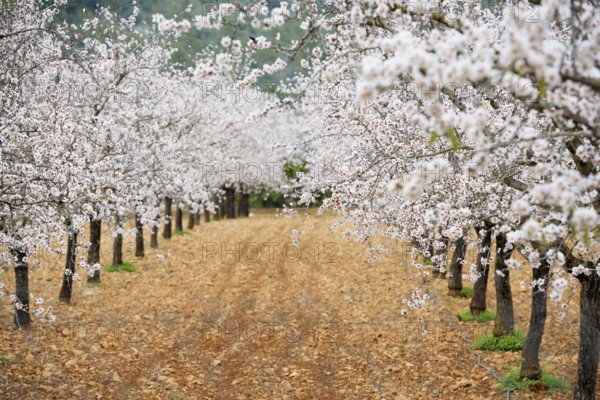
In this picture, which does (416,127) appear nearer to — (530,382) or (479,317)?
(530,382)

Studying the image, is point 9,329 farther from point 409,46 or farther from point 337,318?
point 409,46

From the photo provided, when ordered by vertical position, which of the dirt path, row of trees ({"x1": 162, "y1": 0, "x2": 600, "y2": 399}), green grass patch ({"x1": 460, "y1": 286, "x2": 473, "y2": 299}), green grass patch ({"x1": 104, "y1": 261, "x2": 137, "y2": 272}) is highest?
row of trees ({"x1": 162, "y1": 0, "x2": 600, "y2": 399})

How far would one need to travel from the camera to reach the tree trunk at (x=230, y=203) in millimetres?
48594

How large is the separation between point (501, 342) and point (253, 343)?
19.5 ft

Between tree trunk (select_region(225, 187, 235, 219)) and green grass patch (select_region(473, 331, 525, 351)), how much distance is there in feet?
126

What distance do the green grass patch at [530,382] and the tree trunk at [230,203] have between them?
40.2m

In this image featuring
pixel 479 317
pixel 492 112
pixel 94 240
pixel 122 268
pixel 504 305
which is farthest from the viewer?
pixel 122 268

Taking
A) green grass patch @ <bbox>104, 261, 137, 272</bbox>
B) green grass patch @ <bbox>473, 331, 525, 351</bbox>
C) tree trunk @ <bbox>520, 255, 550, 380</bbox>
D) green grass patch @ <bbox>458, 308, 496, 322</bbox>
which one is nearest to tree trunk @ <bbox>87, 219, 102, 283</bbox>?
green grass patch @ <bbox>104, 261, 137, 272</bbox>

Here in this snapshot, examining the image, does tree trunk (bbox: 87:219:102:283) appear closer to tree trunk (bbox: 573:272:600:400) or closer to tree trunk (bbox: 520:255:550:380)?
tree trunk (bbox: 520:255:550:380)

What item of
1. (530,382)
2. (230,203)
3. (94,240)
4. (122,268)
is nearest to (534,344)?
(530,382)

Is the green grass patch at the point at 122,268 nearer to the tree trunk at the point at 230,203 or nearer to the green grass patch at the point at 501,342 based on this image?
the green grass patch at the point at 501,342

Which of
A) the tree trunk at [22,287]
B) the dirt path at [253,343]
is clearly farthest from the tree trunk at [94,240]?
the tree trunk at [22,287]

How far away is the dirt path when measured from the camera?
32.7ft

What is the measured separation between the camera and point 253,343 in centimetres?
1279
